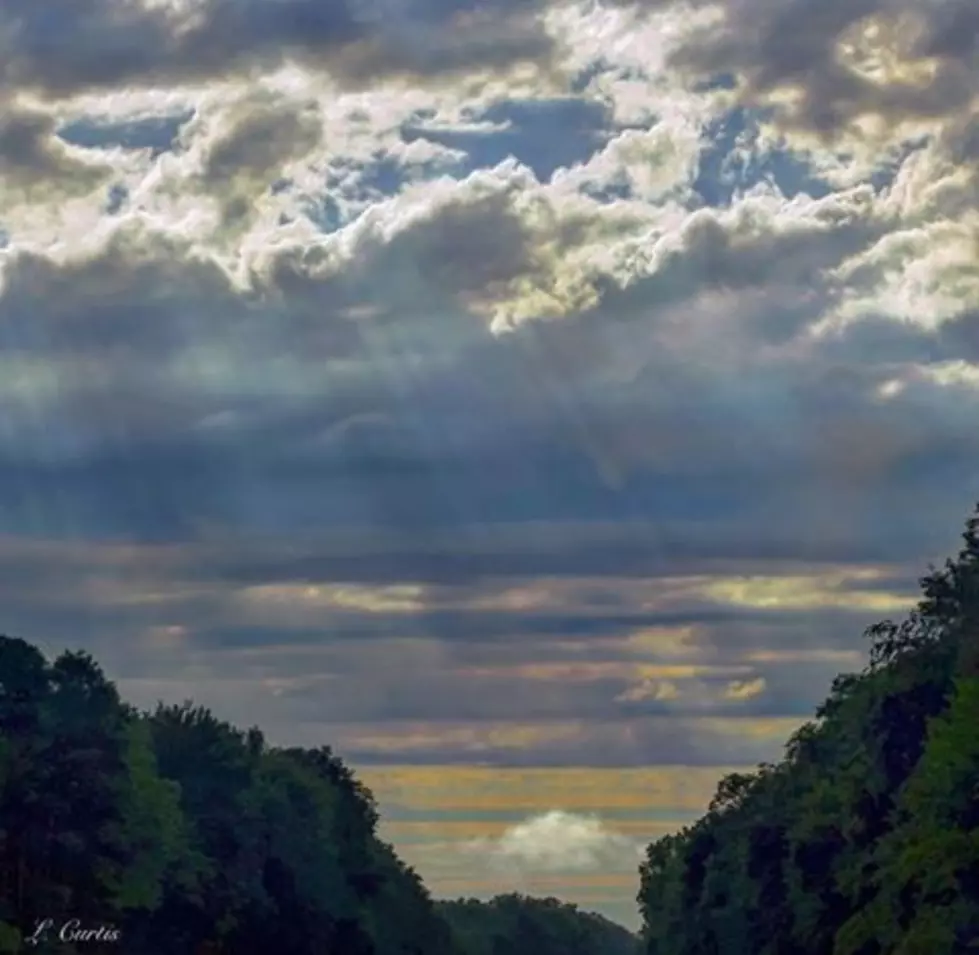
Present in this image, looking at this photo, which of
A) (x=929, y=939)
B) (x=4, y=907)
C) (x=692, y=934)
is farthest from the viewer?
(x=692, y=934)

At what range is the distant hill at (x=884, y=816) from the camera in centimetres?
7700

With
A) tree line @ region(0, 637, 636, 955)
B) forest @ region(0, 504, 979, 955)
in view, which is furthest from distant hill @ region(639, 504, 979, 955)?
tree line @ region(0, 637, 636, 955)

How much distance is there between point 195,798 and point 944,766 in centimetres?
7716

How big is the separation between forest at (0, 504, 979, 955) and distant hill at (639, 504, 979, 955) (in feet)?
0.32

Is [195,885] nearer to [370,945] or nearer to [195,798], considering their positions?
[195,798]

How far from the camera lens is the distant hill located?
77.0m

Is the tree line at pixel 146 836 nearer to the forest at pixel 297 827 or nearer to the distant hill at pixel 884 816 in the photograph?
the forest at pixel 297 827

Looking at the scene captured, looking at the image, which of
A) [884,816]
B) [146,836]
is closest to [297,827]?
[146,836]

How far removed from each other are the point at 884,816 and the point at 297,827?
72.0 metres

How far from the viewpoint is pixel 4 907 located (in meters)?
97.1

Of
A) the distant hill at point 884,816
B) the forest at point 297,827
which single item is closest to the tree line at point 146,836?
the forest at point 297,827

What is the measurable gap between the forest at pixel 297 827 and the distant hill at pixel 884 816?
10cm

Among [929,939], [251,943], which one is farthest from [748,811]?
[929,939]

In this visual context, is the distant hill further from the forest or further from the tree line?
the tree line
